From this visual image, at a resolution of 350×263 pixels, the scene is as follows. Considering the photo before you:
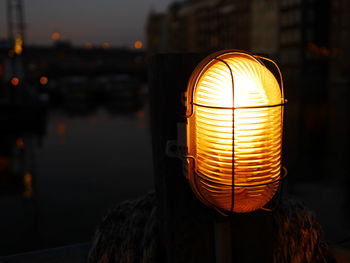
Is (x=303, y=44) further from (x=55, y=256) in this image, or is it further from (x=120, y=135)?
(x=55, y=256)

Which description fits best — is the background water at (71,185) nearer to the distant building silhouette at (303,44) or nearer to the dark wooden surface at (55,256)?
the dark wooden surface at (55,256)

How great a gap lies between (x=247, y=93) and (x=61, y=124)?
64.8ft

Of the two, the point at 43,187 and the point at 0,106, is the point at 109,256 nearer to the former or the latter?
the point at 43,187

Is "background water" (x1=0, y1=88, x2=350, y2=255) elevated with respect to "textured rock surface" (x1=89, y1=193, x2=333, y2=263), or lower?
lower

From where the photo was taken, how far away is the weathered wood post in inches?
71.1

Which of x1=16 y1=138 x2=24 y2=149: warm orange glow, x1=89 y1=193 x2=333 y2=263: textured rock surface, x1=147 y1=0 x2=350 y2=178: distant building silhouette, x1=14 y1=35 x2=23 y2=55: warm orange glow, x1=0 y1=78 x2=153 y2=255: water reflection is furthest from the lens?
x1=14 y1=35 x2=23 y2=55: warm orange glow

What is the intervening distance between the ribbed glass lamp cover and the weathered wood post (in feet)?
0.61

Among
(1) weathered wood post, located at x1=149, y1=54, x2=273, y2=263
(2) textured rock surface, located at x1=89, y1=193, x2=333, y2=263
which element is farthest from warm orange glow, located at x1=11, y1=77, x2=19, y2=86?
(1) weathered wood post, located at x1=149, y1=54, x2=273, y2=263

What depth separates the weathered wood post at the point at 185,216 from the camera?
1806 millimetres

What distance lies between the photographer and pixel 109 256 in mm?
2277

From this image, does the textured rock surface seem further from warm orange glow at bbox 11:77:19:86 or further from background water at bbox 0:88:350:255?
warm orange glow at bbox 11:77:19:86

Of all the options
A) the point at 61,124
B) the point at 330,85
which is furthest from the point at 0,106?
the point at 330,85

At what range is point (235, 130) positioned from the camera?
153cm

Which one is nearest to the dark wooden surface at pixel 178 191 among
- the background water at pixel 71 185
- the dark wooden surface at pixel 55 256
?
the dark wooden surface at pixel 55 256
